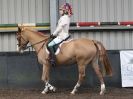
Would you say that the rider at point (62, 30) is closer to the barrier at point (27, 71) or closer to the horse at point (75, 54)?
the horse at point (75, 54)

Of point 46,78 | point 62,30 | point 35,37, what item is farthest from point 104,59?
point 35,37

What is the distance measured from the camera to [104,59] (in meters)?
13.4

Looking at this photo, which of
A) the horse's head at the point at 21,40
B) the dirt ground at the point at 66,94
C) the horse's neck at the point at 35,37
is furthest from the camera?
the horse's head at the point at 21,40

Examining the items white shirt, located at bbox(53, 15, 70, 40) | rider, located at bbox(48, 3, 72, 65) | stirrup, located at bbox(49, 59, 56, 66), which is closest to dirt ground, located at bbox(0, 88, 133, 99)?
stirrup, located at bbox(49, 59, 56, 66)

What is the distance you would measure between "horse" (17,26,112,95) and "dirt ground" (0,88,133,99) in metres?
0.26

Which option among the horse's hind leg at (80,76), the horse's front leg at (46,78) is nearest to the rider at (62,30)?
the horse's front leg at (46,78)

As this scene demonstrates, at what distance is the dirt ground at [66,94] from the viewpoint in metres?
12.7

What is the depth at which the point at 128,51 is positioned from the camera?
47.3ft

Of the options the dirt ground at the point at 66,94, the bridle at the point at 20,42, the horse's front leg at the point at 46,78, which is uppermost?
the bridle at the point at 20,42

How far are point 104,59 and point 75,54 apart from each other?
0.88 meters

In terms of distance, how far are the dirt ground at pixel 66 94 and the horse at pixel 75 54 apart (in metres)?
0.26

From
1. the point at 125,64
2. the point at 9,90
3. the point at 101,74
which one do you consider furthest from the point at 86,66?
the point at 9,90

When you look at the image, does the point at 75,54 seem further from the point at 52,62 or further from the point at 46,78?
the point at 46,78

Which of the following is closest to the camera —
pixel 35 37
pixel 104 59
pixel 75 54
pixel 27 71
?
pixel 75 54
